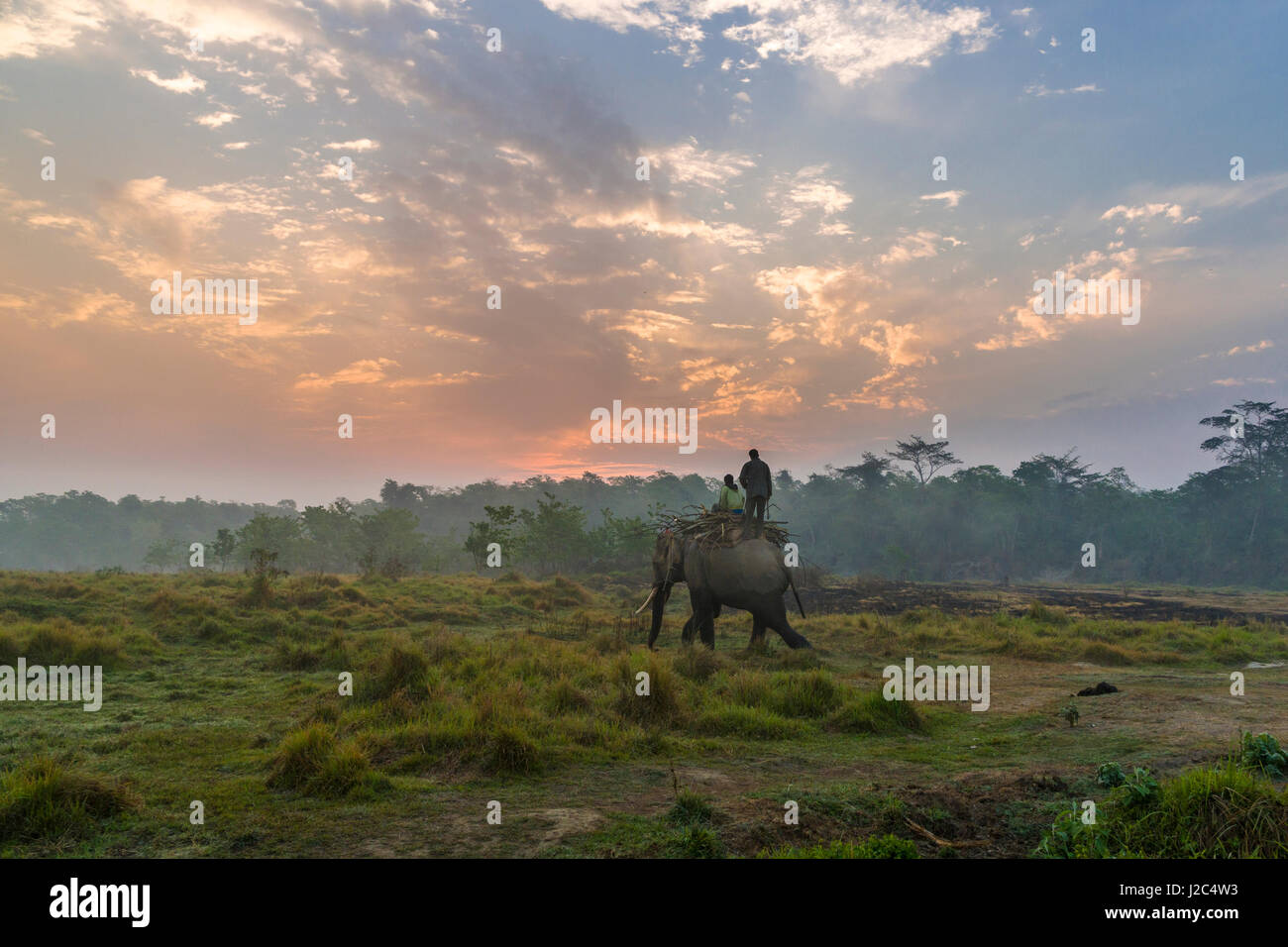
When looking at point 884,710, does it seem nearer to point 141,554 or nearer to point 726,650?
point 726,650

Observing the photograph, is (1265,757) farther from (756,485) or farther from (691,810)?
(756,485)

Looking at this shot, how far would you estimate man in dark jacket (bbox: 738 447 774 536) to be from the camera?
40.9 ft

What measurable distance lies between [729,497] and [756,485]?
164 cm

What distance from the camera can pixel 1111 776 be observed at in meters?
5.39

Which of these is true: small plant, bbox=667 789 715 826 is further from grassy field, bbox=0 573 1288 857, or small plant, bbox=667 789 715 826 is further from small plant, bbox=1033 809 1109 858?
small plant, bbox=1033 809 1109 858

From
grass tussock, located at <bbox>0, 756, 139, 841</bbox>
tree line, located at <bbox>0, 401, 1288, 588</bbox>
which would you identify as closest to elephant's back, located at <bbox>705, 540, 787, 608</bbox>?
grass tussock, located at <bbox>0, 756, 139, 841</bbox>

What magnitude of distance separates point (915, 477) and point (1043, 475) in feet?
35.0

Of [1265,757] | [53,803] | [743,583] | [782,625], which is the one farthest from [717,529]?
[53,803]

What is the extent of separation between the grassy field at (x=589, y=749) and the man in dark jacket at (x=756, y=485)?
8.75 ft

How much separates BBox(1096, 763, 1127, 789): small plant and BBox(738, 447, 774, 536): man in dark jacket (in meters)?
7.36

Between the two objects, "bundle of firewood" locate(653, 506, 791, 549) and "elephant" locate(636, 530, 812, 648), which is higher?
"bundle of firewood" locate(653, 506, 791, 549)

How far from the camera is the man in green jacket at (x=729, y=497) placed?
45.5 ft

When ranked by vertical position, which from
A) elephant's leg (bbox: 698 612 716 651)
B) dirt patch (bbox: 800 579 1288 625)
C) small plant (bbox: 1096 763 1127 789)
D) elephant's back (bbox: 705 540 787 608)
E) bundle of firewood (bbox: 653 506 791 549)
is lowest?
dirt patch (bbox: 800 579 1288 625)

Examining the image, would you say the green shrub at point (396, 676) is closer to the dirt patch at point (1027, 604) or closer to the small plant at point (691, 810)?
the small plant at point (691, 810)
